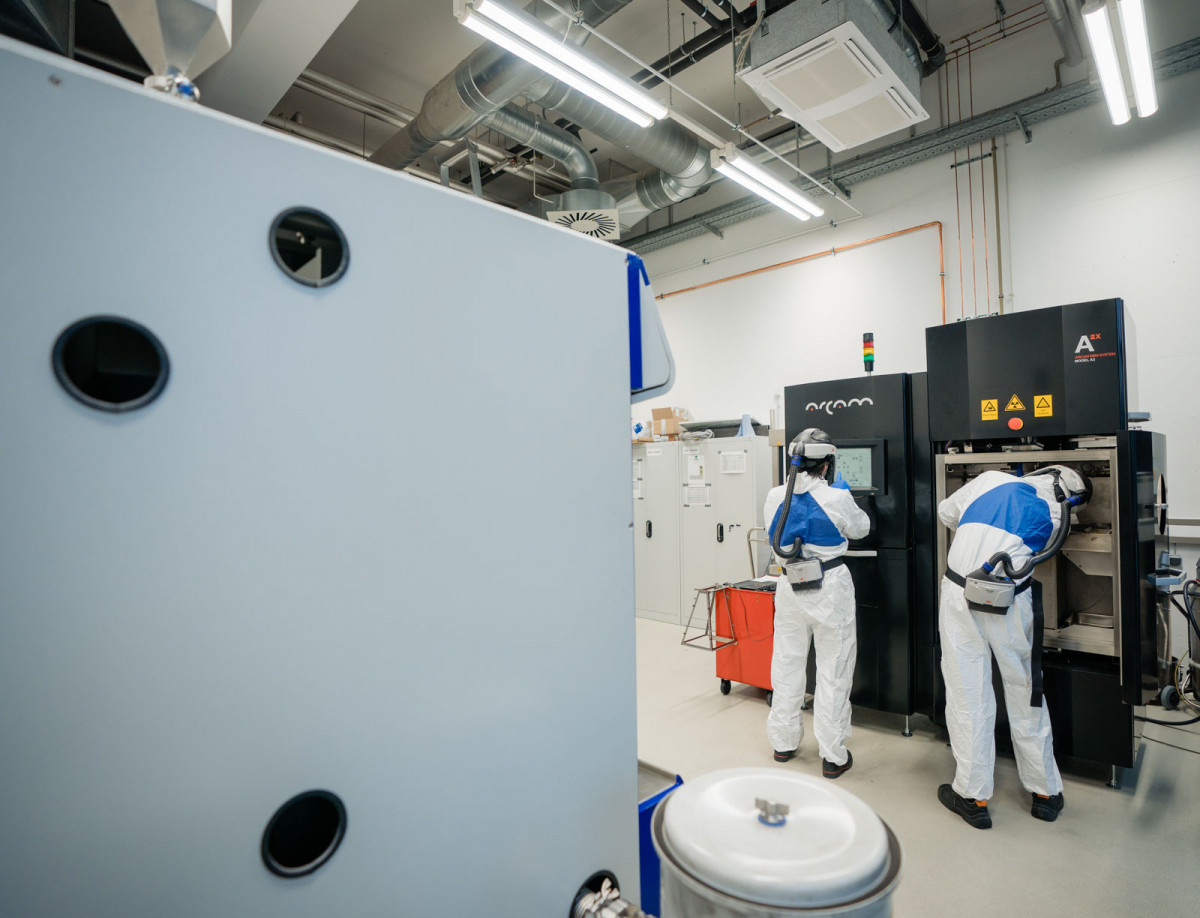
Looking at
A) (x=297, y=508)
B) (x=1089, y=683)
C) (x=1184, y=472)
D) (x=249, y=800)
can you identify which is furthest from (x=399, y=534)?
(x=1184, y=472)

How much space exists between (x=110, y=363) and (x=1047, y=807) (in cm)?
338

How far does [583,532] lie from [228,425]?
474mm

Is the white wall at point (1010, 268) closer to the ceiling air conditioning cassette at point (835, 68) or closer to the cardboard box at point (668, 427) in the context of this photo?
the cardboard box at point (668, 427)

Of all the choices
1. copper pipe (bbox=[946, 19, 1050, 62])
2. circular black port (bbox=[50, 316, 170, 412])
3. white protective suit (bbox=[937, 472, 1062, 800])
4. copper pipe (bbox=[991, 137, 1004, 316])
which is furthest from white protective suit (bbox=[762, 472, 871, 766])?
copper pipe (bbox=[946, 19, 1050, 62])

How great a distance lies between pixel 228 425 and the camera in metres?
0.56

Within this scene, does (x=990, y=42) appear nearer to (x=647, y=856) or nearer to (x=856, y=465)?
(x=856, y=465)

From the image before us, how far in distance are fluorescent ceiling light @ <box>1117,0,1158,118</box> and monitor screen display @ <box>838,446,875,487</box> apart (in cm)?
205

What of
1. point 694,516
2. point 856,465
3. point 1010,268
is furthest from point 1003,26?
point 694,516

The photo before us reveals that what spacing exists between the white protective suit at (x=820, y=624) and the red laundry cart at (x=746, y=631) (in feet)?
1.97

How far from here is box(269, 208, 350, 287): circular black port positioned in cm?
60

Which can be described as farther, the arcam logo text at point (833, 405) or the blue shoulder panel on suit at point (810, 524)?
the arcam logo text at point (833, 405)

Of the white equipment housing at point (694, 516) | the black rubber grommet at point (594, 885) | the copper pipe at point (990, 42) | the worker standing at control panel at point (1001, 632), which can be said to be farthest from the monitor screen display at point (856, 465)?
the copper pipe at point (990, 42)

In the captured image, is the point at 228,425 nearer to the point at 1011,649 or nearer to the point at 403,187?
the point at 403,187

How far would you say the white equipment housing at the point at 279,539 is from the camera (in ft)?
1.58
